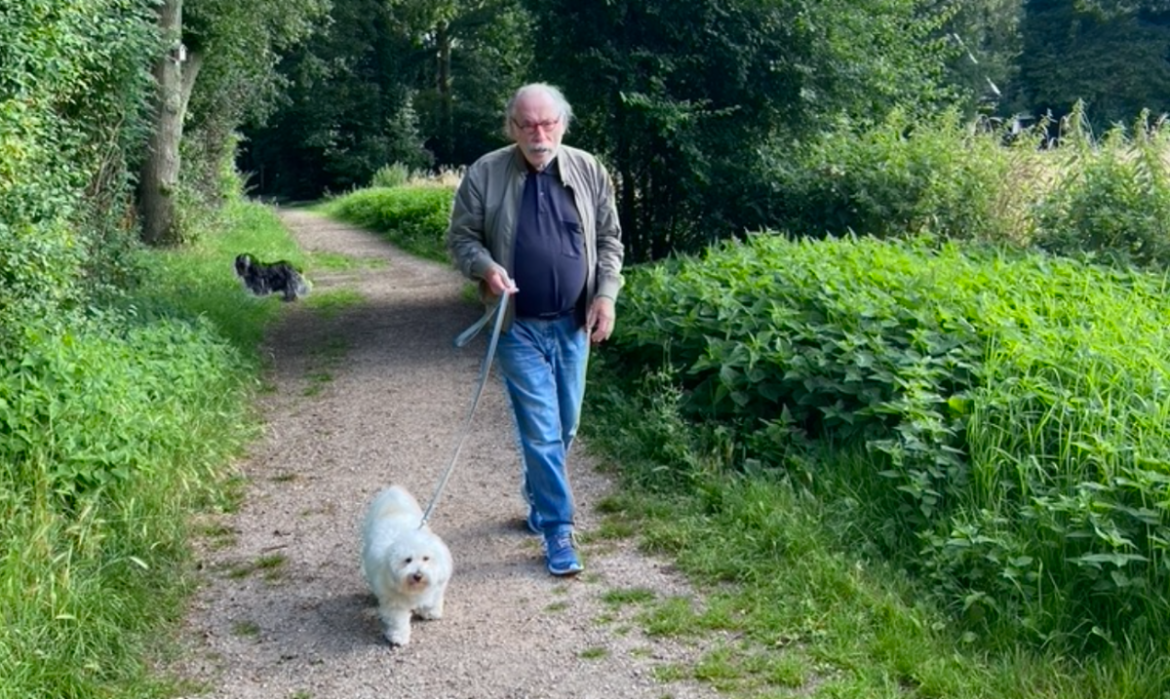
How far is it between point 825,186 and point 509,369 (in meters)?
7.14

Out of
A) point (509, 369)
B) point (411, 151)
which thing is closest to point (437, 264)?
point (509, 369)

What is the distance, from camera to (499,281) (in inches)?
205

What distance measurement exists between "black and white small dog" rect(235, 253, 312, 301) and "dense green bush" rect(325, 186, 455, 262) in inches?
167

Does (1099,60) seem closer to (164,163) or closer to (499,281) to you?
(164,163)

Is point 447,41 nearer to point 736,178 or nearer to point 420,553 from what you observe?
point 736,178

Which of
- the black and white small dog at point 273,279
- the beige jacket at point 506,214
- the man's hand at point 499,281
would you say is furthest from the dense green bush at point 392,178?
the man's hand at point 499,281

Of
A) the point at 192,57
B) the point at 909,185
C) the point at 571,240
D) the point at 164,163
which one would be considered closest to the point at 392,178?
the point at 192,57

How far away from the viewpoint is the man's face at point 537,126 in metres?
5.23

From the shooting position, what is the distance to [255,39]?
1994 centimetres

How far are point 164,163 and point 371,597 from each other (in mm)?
13408

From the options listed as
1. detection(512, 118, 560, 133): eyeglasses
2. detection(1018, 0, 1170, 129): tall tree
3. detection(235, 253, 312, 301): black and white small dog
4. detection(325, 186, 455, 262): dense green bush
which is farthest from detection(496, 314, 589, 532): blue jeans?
detection(1018, 0, 1170, 129): tall tree

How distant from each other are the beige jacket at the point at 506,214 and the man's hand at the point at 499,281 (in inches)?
1.4

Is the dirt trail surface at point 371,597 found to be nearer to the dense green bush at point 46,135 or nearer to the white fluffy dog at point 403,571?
the white fluffy dog at point 403,571

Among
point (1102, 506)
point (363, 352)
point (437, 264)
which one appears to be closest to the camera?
point (1102, 506)
